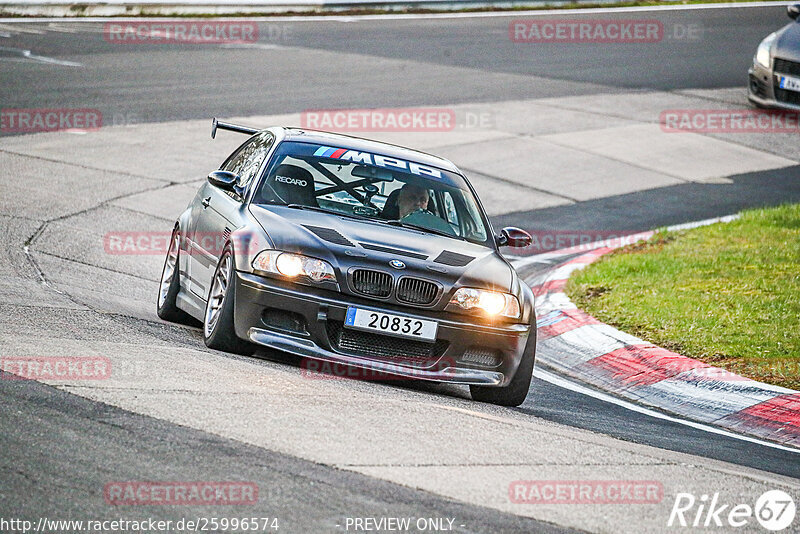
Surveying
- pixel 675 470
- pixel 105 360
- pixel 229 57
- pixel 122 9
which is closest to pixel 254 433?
pixel 105 360

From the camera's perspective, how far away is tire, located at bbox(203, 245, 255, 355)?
Result: 755 cm

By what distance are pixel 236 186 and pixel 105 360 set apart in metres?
2.25

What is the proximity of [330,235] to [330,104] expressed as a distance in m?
12.4

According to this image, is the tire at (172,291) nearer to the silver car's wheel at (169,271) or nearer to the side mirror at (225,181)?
the silver car's wheel at (169,271)

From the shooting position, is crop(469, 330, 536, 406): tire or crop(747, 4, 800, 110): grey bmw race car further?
crop(747, 4, 800, 110): grey bmw race car

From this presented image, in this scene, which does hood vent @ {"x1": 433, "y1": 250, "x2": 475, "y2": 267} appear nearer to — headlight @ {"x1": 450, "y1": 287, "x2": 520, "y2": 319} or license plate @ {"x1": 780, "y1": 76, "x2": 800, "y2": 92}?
headlight @ {"x1": 450, "y1": 287, "x2": 520, "y2": 319}

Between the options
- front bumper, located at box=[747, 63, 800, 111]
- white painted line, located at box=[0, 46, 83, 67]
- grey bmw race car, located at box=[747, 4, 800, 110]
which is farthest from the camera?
white painted line, located at box=[0, 46, 83, 67]

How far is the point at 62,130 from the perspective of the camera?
17.2m

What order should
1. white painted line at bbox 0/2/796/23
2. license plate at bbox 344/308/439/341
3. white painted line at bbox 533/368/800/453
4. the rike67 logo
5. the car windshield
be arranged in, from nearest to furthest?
the rike67 logo → license plate at bbox 344/308/439/341 → white painted line at bbox 533/368/800/453 → the car windshield → white painted line at bbox 0/2/796/23

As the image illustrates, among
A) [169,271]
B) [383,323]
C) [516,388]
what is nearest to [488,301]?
[516,388]

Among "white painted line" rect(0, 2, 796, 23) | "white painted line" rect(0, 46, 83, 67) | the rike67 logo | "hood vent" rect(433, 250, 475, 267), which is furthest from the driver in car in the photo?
"white painted line" rect(0, 2, 796, 23)

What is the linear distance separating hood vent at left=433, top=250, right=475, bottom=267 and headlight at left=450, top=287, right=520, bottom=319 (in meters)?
0.24

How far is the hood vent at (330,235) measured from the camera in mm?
7602

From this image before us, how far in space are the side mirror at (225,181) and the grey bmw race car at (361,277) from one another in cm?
1
